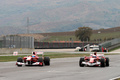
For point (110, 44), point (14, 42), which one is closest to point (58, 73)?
point (14, 42)

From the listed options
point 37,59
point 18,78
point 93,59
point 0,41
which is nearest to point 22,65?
point 37,59

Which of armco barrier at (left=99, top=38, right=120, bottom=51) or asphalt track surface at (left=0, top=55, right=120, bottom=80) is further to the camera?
armco barrier at (left=99, top=38, right=120, bottom=51)

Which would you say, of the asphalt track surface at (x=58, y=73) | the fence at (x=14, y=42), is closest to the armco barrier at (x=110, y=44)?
the fence at (x=14, y=42)

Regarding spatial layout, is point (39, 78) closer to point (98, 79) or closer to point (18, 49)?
point (98, 79)

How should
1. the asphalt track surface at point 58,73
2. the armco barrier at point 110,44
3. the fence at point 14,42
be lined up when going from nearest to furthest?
1. the asphalt track surface at point 58,73
2. the fence at point 14,42
3. the armco barrier at point 110,44

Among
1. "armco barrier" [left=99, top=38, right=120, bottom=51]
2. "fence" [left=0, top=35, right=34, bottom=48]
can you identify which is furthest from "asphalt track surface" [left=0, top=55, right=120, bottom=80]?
"armco barrier" [left=99, top=38, right=120, bottom=51]

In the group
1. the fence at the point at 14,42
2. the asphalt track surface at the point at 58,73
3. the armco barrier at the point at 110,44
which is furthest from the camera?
the armco barrier at the point at 110,44

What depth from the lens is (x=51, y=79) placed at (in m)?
17.2

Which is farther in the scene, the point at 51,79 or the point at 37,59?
the point at 37,59

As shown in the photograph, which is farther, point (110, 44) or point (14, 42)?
point (110, 44)

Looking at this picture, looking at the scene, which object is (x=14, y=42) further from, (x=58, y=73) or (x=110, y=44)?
(x=58, y=73)

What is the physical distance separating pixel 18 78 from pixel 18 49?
4609 cm

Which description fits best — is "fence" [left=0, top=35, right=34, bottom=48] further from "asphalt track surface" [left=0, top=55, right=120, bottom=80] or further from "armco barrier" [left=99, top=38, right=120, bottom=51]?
"asphalt track surface" [left=0, top=55, right=120, bottom=80]

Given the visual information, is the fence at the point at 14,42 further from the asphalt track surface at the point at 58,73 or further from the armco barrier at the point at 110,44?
the asphalt track surface at the point at 58,73
